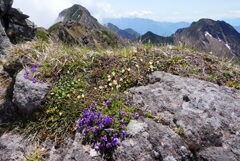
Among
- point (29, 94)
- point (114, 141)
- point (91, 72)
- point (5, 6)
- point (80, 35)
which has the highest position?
point (5, 6)

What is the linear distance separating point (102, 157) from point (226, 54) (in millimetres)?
6193

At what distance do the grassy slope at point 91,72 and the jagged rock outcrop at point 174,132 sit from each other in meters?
0.45

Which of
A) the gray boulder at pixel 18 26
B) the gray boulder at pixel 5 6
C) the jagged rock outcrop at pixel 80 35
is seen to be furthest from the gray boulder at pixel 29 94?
the gray boulder at pixel 5 6

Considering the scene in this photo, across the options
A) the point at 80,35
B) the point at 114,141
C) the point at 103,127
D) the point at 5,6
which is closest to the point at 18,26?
the point at 5,6

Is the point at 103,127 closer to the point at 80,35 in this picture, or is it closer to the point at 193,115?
the point at 193,115

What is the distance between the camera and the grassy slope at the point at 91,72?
5062 mm

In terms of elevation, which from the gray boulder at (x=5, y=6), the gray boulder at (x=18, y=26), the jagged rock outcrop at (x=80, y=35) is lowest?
the jagged rock outcrop at (x=80, y=35)

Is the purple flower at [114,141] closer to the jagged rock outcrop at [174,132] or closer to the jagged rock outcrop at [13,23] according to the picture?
the jagged rock outcrop at [174,132]

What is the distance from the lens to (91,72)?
20.1 feet

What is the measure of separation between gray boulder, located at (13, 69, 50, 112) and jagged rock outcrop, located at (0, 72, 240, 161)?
0.77 m

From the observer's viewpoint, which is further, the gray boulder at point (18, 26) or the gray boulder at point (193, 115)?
the gray boulder at point (18, 26)

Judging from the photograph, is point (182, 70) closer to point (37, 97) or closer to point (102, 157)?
point (102, 157)

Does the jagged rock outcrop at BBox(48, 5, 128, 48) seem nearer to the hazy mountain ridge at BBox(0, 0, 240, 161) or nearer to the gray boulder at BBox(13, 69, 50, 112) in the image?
the hazy mountain ridge at BBox(0, 0, 240, 161)

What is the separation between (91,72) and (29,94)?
1.80m
